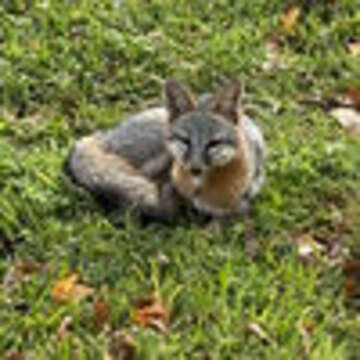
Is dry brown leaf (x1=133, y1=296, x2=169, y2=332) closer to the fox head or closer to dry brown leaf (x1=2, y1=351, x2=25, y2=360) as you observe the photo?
dry brown leaf (x1=2, y1=351, x2=25, y2=360)

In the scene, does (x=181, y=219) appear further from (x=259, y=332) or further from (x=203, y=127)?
(x=259, y=332)

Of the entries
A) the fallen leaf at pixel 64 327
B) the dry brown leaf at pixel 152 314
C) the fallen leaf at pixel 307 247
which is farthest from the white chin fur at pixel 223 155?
the fallen leaf at pixel 64 327

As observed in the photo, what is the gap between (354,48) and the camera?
7.84 m

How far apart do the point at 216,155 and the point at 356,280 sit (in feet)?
3.46

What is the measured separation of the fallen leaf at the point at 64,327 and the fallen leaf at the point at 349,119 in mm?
2762

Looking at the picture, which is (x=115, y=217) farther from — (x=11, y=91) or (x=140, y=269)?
(x=11, y=91)

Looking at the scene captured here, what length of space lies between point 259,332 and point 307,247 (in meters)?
0.92

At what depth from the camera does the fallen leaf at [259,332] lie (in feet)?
16.2

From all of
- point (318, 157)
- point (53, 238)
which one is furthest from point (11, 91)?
point (318, 157)

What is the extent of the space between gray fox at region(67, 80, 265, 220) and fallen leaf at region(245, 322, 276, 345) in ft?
3.62

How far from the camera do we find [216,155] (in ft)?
18.8

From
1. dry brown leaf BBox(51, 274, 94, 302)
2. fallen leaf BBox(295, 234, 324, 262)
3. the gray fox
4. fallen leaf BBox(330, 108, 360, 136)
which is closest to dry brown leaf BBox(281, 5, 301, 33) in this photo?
fallen leaf BBox(330, 108, 360, 136)

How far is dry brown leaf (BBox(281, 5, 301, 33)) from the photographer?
8000 millimetres

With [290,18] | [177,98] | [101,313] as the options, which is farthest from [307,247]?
[290,18]
